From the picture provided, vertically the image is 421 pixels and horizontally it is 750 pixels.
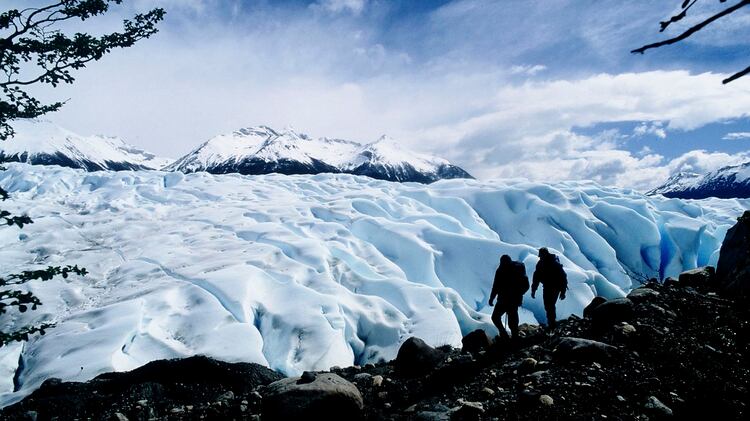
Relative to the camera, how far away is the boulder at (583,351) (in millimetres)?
5410

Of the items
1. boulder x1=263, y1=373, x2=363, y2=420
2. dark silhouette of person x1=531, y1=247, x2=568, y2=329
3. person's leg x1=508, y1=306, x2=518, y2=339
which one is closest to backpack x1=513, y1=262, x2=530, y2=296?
person's leg x1=508, y1=306, x2=518, y2=339

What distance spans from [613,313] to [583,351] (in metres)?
1.86

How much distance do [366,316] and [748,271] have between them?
9.77 m

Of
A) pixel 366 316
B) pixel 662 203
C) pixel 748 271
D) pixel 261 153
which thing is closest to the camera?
pixel 748 271

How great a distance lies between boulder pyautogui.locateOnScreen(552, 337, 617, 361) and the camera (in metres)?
5.41

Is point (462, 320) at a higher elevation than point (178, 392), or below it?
below

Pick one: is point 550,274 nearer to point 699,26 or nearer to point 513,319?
point 513,319

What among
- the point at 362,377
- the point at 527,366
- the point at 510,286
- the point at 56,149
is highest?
the point at 56,149

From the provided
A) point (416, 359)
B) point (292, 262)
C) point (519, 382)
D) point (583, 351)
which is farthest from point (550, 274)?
point (292, 262)

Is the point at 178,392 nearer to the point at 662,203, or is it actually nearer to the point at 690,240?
the point at 690,240

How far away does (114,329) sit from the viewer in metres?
11.5

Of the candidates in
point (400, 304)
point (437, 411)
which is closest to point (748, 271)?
point (437, 411)

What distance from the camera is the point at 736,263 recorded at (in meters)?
8.73

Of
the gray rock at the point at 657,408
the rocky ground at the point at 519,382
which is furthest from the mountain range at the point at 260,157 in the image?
the gray rock at the point at 657,408
